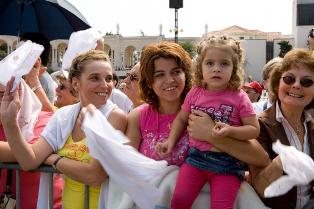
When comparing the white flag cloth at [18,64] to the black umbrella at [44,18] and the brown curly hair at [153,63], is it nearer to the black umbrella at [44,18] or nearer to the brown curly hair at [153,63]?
the brown curly hair at [153,63]

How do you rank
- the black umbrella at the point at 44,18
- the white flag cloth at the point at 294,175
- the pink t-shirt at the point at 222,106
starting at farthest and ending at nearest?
the black umbrella at the point at 44,18
the pink t-shirt at the point at 222,106
the white flag cloth at the point at 294,175

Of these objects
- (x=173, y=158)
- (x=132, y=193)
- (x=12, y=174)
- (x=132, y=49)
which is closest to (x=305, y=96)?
(x=173, y=158)

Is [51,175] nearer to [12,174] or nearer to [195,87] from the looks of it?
[12,174]

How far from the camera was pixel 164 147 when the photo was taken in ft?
7.18

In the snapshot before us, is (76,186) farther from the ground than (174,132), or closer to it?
closer to it

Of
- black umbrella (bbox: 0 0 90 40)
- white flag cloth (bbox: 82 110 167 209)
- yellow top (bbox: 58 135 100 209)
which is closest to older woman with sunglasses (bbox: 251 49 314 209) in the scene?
white flag cloth (bbox: 82 110 167 209)

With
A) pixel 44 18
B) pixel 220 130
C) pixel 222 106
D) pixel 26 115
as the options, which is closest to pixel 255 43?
pixel 44 18

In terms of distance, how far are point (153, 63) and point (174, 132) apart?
1.19ft

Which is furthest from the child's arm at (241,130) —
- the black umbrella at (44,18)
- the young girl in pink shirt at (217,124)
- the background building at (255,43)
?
the background building at (255,43)

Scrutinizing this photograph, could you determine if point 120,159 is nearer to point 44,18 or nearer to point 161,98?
point 161,98

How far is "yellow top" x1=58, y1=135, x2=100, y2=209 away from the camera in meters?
2.37

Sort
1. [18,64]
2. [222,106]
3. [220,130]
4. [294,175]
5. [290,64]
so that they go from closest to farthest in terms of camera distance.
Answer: [294,175] → [220,130] → [222,106] → [290,64] → [18,64]

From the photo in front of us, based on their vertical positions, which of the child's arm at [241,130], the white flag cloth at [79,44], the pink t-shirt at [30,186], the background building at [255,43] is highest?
the background building at [255,43]

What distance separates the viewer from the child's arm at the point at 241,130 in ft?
6.70
